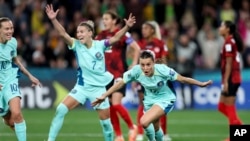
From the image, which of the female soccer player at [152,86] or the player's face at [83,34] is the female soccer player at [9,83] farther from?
the female soccer player at [152,86]

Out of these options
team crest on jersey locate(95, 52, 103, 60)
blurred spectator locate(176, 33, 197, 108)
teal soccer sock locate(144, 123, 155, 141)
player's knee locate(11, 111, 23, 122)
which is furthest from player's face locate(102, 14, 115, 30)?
blurred spectator locate(176, 33, 197, 108)

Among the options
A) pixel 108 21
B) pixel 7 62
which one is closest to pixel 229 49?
pixel 108 21

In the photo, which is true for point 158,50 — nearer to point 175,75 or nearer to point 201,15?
point 175,75

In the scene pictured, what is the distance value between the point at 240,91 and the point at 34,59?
5.71 metres

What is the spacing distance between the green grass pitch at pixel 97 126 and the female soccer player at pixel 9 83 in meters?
2.38

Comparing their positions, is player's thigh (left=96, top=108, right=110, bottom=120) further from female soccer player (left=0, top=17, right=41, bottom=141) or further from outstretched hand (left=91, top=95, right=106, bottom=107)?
female soccer player (left=0, top=17, right=41, bottom=141)

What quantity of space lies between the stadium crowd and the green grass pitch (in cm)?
216

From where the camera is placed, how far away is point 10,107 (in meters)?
12.3

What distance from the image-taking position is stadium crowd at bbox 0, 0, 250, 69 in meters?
22.7

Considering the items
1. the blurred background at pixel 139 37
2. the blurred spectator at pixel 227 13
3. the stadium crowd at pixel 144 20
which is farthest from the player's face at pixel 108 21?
the blurred spectator at pixel 227 13

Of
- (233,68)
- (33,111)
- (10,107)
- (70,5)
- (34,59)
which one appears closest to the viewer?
(10,107)

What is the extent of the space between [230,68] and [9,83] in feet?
13.6

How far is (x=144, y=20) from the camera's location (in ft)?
76.9

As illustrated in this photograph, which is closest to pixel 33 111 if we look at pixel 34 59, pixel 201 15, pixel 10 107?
pixel 34 59
